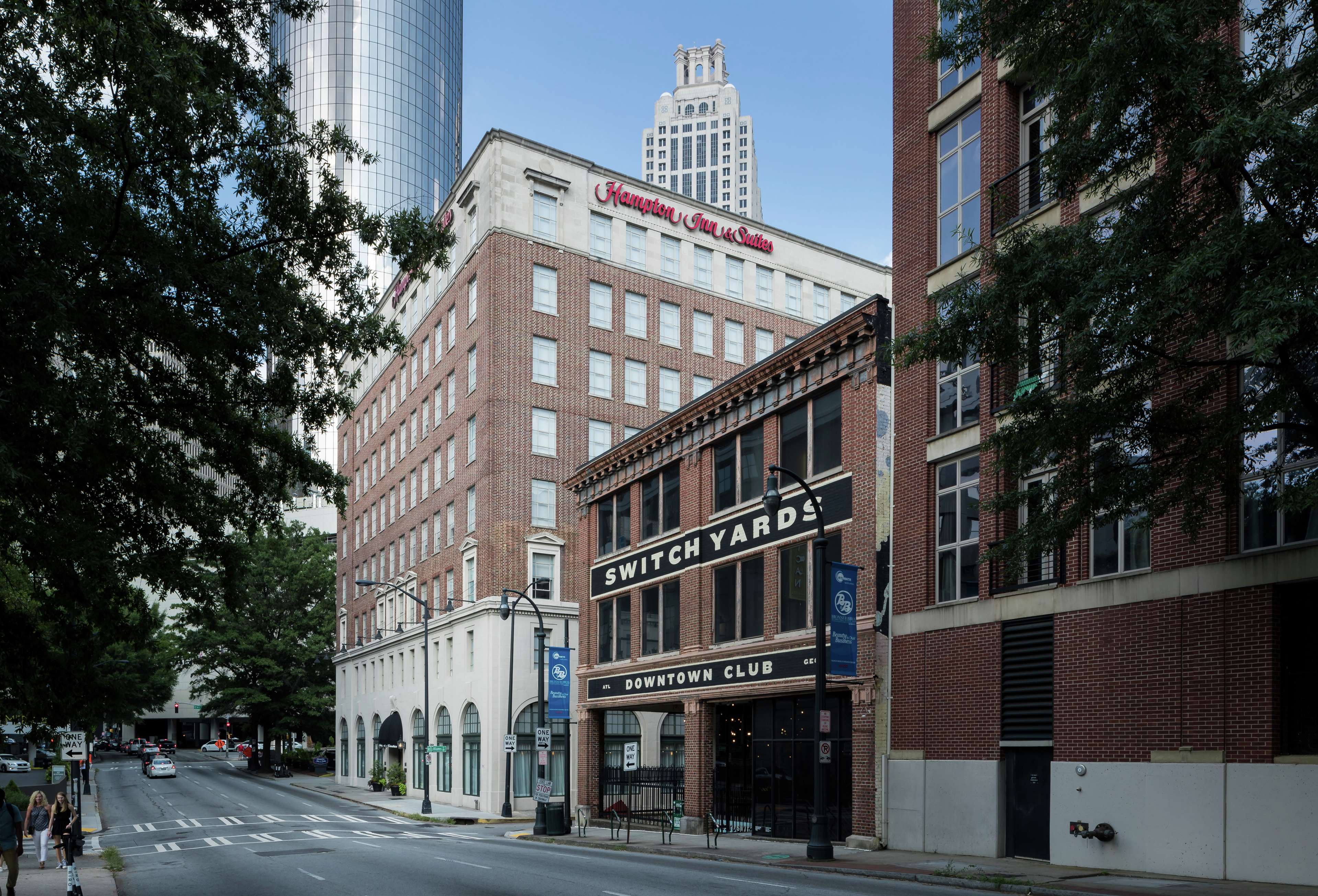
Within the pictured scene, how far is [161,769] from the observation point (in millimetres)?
77875

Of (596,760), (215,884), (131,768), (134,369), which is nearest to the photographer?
(134,369)

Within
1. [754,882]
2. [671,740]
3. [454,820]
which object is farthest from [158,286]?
[671,740]

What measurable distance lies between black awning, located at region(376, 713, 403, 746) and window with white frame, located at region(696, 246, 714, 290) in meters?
28.8

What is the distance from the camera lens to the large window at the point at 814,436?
28.1 metres

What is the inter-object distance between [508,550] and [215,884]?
100 ft

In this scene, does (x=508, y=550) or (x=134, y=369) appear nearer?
(x=134, y=369)

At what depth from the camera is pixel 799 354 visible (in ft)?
95.7

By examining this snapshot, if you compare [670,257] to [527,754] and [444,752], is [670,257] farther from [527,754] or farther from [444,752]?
[444,752]

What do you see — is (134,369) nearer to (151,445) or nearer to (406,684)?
(151,445)

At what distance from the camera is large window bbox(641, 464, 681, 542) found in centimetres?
3562

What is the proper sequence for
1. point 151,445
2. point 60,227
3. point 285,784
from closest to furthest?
point 60,227
point 151,445
point 285,784

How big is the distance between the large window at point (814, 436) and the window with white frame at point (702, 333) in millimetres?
30294

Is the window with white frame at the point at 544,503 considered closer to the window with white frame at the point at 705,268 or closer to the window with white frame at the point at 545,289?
the window with white frame at the point at 545,289

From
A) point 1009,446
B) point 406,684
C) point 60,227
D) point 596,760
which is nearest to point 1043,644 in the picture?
point 1009,446
